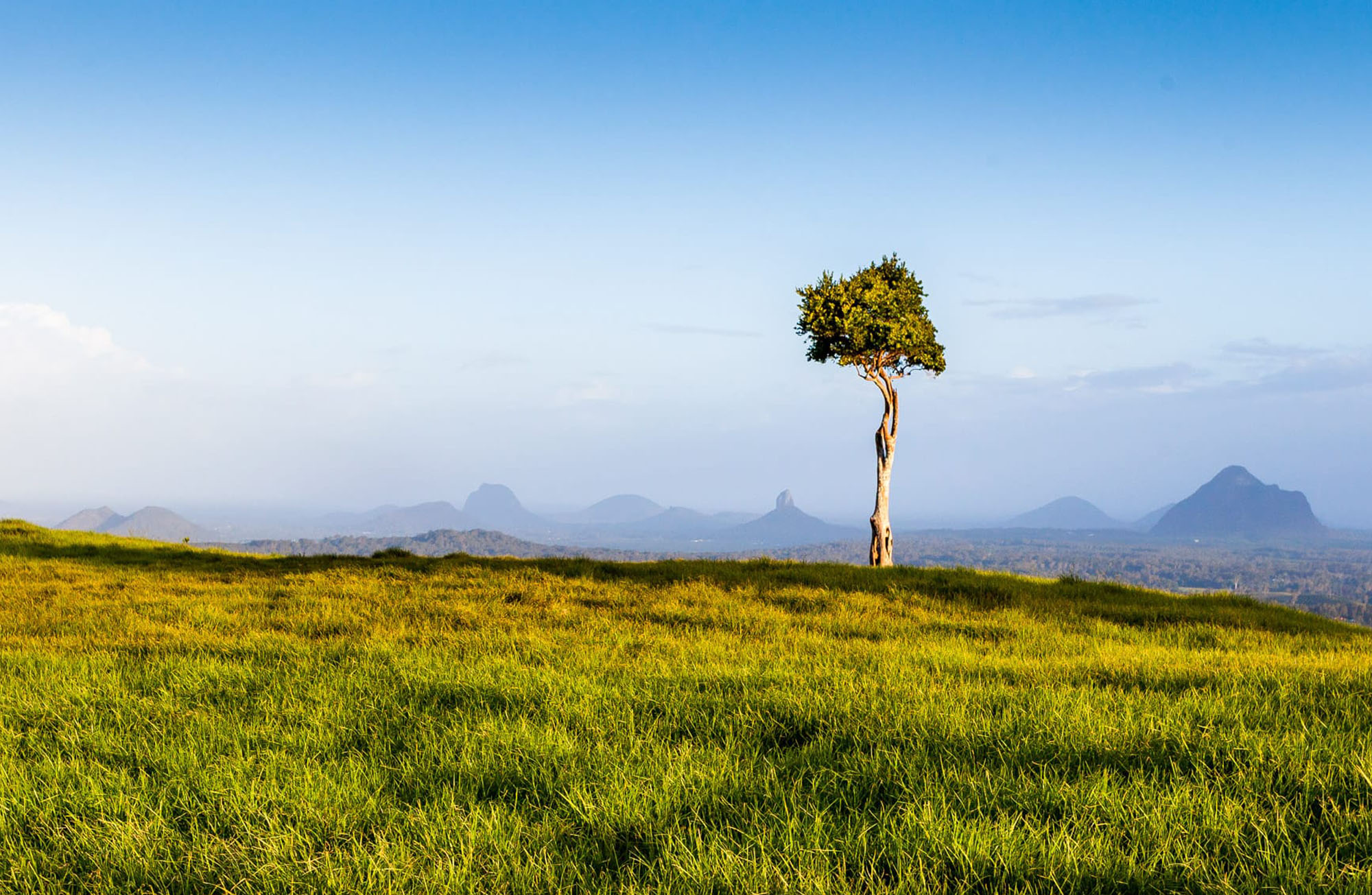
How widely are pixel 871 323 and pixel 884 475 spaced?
518 cm

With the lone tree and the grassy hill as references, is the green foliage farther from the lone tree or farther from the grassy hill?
the grassy hill

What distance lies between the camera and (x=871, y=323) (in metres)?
24.9

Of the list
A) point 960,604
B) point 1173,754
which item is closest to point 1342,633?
point 960,604

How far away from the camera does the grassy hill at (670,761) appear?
12.8 ft

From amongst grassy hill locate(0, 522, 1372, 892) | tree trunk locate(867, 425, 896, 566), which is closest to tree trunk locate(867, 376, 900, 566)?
tree trunk locate(867, 425, 896, 566)

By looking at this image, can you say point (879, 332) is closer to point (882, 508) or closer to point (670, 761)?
point (882, 508)

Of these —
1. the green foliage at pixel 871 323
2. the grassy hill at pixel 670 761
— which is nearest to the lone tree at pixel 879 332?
the green foliage at pixel 871 323

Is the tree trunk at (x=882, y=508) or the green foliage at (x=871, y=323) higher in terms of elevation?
the green foliage at (x=871, y=323)

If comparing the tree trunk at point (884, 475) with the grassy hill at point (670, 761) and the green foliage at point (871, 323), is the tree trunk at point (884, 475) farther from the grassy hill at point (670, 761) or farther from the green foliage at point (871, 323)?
the grassy hill at point (670, 761)

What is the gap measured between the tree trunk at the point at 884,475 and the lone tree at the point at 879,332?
24 millimetres

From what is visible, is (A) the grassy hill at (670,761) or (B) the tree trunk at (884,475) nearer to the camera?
(A) the grassy hill at (670,761)

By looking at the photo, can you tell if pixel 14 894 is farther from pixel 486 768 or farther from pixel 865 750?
pixel 865 750

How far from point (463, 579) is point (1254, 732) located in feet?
48.2

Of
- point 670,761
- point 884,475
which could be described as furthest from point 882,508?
point 670,761
